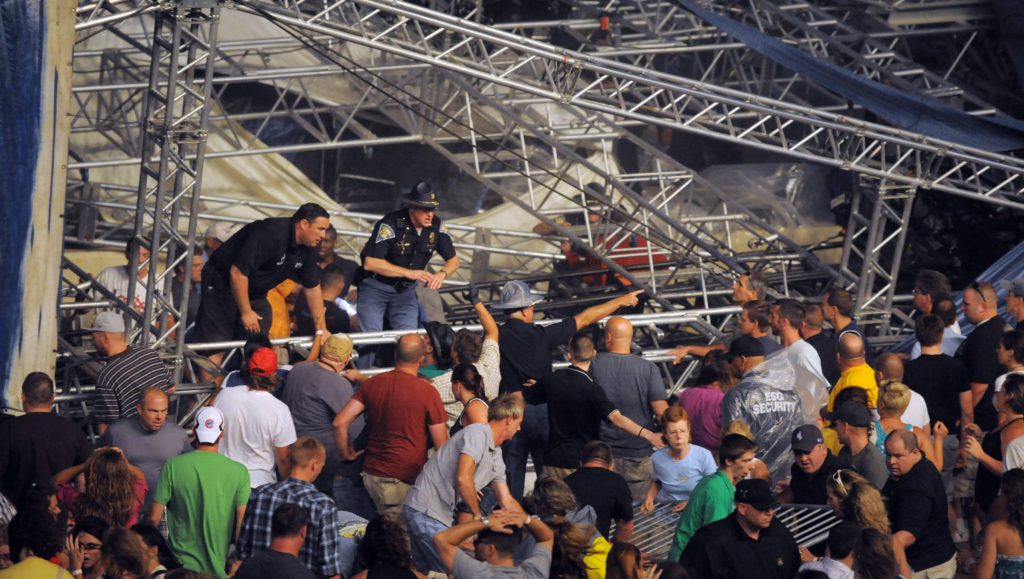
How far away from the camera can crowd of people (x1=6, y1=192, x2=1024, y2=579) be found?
25.0 feet

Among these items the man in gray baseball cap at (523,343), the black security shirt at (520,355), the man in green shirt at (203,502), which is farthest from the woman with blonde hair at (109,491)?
the black security shirt at (520,355)

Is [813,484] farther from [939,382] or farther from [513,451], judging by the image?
[513,451]

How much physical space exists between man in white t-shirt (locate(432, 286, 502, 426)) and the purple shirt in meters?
1.22

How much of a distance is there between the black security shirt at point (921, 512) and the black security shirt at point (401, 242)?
15.0 ft

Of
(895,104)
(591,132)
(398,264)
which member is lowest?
(398,264)

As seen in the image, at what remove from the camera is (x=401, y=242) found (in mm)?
11781

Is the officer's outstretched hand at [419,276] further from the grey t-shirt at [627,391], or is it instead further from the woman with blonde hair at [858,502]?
the woman with blonde hair at [858,502]

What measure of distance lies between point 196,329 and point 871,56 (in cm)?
770

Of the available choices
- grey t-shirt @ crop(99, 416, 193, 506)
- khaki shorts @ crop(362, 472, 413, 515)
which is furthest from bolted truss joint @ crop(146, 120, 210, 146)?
khaki shorts @ crop(362, 472, 413, 515)

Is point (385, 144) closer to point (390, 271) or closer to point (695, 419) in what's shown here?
point (390, 271)

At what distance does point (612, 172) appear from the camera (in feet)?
52.7

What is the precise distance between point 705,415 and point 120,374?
3.61m

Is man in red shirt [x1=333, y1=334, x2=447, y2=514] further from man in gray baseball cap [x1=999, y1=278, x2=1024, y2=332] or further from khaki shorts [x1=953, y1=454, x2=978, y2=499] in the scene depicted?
man in gray baseball cap [x1=999, y1=278, x2=1024, y2=332]

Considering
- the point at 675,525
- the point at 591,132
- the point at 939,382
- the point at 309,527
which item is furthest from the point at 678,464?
the point at 591,132
